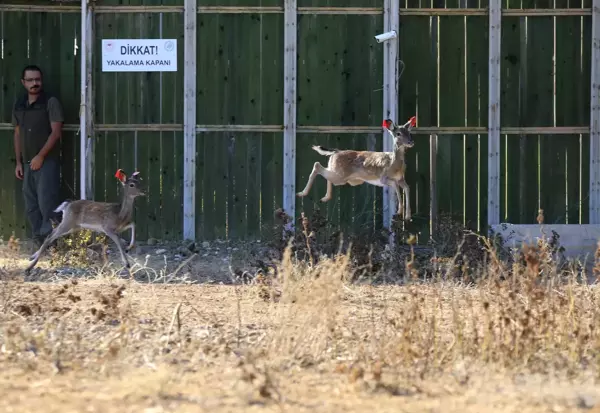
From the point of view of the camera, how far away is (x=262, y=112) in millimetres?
14812

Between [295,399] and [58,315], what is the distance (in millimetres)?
3222

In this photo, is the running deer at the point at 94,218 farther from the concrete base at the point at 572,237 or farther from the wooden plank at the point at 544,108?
the wooden plank at the point at 544,108

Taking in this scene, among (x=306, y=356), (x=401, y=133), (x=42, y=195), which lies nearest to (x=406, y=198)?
(x=401, y=133)

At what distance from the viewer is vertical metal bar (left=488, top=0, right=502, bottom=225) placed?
14648 millimetres

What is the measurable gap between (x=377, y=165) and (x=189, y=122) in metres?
2.95

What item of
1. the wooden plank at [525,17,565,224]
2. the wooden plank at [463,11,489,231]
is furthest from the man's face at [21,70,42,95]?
the wooden plank at [525,17,565,224]

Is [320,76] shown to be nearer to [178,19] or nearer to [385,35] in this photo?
[385,35]

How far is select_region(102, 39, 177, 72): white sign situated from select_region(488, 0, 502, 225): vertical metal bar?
4.43 m

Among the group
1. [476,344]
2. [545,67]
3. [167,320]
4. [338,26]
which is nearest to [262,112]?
[338,26]

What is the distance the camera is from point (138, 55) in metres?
14.8

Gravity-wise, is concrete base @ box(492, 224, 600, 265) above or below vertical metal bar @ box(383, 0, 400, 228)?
below

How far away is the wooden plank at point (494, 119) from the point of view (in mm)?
14648

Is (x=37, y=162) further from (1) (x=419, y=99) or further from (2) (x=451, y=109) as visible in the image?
(2) (x=451, y=109)

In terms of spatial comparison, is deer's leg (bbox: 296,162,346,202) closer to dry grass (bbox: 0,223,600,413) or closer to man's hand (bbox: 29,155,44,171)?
man's hand (bbox: 29,155,44,171)
